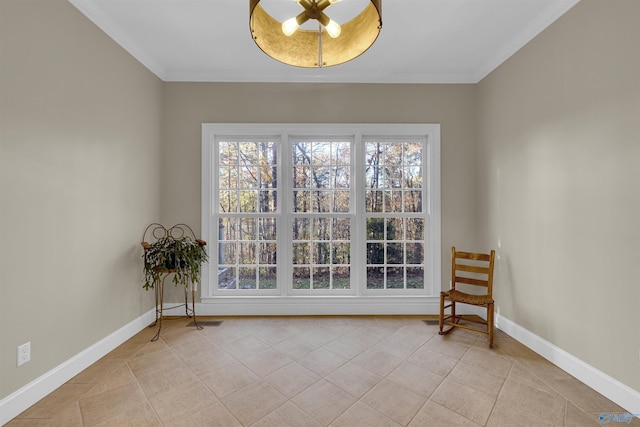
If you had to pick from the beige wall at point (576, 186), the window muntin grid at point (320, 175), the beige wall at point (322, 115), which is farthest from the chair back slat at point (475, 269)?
the window muntin grid at point (320, 175)

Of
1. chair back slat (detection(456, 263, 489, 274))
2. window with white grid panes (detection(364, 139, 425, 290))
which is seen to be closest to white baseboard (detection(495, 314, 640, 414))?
chair back slat (detection(456, 263, 489, 274))

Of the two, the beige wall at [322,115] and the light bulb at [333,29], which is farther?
the beige wall at [322,115]

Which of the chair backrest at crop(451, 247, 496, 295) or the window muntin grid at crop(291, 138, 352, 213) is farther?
the window muntin grid at crop(291, 138, 352, 213)

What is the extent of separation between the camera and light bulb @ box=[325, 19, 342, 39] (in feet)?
4.33

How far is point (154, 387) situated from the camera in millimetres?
1899

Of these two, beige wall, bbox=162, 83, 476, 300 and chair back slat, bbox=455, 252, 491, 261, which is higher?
beige wall, bbox=162, 83, 476, 300

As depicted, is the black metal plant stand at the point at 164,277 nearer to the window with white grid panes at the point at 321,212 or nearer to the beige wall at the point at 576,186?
the window with white grid panes at the point at 321,212

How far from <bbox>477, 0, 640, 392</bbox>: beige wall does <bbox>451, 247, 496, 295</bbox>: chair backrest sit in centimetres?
22

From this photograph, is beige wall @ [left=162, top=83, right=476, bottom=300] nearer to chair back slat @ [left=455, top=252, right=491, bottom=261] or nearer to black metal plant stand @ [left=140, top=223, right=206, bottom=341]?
black metal plant stand @ [left=140, top=223, right=206, bottom=341]

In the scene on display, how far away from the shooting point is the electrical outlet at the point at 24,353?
1.67 metres

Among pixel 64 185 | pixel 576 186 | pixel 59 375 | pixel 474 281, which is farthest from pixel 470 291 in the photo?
pixel 64 185

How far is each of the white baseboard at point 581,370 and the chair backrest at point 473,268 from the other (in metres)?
0.45

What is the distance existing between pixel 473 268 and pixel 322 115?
93.7 inches

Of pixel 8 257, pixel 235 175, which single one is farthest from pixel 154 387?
pixel 235 175
